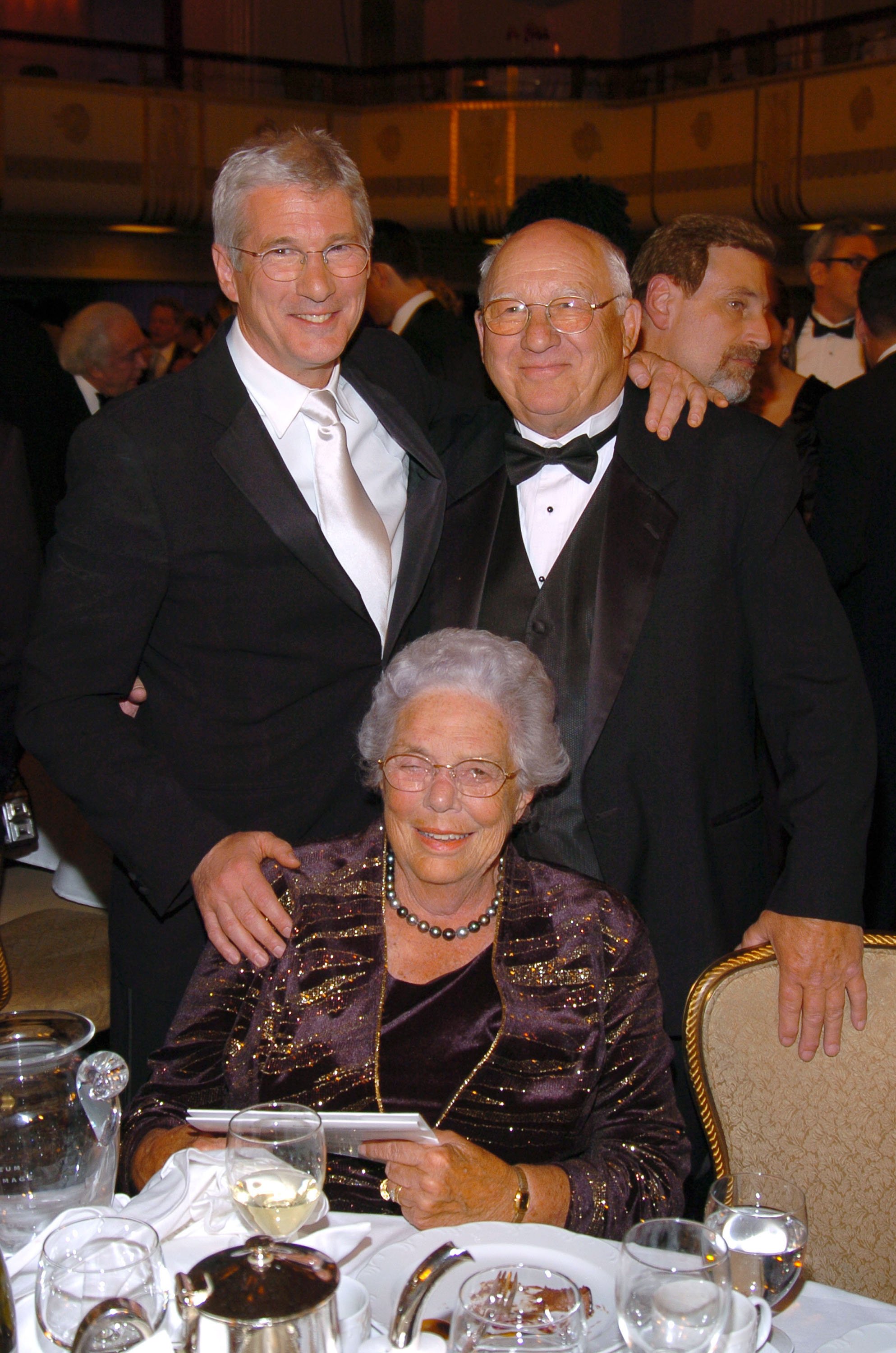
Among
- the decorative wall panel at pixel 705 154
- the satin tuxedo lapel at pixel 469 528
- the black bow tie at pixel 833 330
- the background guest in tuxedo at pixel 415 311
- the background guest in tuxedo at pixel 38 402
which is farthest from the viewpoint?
the decorative wall panel at pixel 705 154

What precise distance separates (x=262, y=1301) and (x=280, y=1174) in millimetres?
314

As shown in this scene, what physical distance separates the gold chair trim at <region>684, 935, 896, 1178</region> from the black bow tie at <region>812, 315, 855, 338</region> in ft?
15.6

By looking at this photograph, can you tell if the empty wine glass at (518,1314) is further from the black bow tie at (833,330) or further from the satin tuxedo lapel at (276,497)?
the black bow tie at (833,330)

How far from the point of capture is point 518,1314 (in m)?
1.14

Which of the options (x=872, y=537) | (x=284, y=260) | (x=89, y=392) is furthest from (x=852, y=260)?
(x=284, y=260)

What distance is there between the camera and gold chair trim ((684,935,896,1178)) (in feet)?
6.36

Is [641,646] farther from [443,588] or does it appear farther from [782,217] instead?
[782,217]

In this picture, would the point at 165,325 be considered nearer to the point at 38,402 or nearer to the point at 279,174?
the point at 38,402

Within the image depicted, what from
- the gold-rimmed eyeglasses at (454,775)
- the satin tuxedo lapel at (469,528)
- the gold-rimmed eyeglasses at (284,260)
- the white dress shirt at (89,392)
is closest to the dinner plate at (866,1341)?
the gold-rimmed eyeglasses at (454,775)

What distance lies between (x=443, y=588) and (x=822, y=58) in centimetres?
1230

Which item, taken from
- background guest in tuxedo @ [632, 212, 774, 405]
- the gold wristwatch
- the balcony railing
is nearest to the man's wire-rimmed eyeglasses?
background guest in tuxedo @ [632, 212, 774, 405]

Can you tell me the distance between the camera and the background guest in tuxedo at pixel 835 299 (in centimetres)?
597

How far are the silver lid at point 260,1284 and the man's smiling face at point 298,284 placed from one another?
58.8 inches

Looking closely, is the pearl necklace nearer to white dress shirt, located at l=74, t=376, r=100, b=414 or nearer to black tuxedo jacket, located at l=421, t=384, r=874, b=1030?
black tuxedo jacket, located at l=421, t=384, r=874, b=1030
